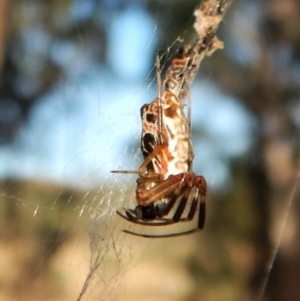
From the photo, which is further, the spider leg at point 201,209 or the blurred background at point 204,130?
the blurred background at point 204,130

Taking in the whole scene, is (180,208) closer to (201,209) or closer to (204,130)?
(201,209)

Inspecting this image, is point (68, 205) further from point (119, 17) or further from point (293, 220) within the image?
point (293, 220)

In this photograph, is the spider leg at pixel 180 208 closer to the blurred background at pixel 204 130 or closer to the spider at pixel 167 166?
the spider at pixel 167 166

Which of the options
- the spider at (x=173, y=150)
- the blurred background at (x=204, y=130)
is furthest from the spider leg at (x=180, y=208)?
the blurred background at (x=204, y=130)

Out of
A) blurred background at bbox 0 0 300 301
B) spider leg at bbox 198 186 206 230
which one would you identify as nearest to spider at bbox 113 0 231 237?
spider leg at bbox 198 186 206 230

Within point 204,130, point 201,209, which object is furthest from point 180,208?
point 204,130

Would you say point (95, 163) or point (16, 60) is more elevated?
point (16, 60)

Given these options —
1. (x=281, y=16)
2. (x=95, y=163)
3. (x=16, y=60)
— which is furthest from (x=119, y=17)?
(x=95, y=163)

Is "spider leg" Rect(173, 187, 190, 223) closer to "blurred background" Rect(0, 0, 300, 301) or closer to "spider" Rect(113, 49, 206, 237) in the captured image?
"spider" Rect(113, 49, 206, 237)
